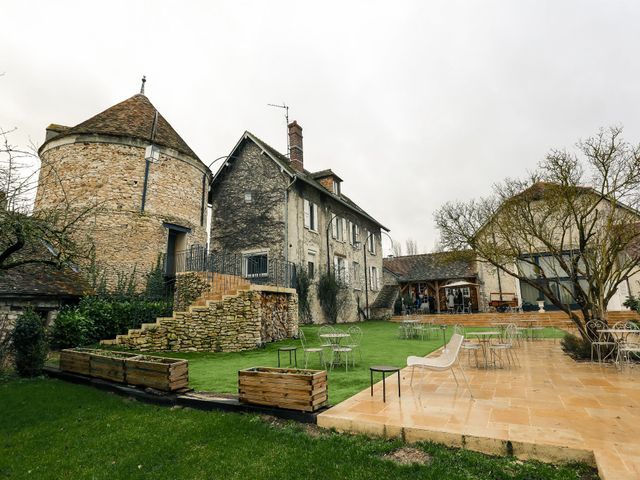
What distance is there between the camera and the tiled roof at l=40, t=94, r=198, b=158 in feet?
47.3

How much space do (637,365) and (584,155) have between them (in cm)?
433

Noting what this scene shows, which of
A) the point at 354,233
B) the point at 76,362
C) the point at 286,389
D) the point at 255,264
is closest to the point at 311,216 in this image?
the point at 255,264

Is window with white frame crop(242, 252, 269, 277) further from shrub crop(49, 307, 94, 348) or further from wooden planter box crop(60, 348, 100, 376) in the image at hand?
wooden planter box crop(60, 348, 100, 376)

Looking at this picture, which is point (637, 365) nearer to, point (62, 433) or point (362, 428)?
point (362, 428)

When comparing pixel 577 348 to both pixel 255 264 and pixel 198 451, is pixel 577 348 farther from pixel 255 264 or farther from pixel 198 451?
pixel 255 264

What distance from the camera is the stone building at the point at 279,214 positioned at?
16.9 m

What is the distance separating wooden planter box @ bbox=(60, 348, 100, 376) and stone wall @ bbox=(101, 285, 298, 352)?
282 centimetres

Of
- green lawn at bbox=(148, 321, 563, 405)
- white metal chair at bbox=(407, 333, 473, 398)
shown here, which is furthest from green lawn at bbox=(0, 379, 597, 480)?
white metal chair at bbox=(407, 333, 473, 398)

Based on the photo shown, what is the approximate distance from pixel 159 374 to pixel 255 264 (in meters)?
11.4

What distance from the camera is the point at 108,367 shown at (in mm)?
6691

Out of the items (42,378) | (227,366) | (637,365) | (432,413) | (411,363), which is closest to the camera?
(432,413)

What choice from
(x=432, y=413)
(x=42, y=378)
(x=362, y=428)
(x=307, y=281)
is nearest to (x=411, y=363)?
(x=432, y=413)

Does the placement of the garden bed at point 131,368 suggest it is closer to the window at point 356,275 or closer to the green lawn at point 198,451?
the green lawn at point 198,451

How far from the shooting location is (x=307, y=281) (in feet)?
55.0
